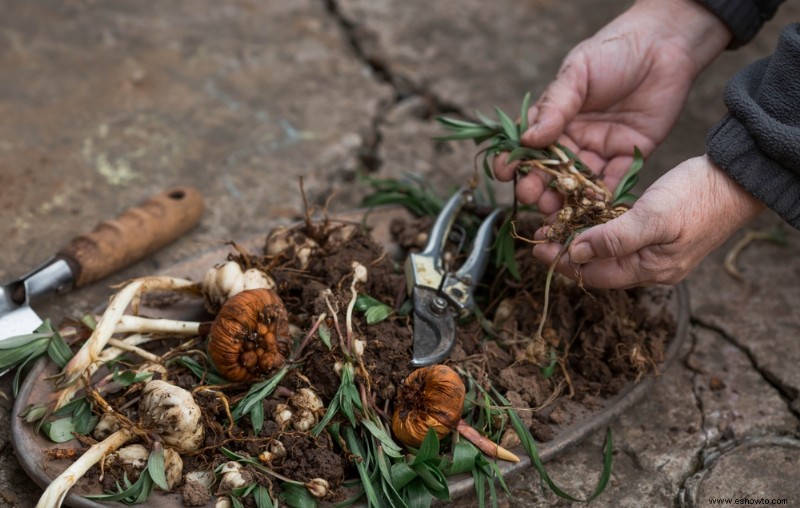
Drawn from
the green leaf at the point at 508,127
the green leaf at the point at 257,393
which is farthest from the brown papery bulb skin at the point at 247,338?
the green leaf at the point at 508,127

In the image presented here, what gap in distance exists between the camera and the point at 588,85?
7.51ft

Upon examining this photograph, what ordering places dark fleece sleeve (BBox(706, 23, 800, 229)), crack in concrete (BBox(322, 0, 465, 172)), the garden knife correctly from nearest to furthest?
dark fleece sleeve (BBox(706, 23, 800, 229)), the garden knife, crack in concrete (BBox(322, 0, 465, 172))

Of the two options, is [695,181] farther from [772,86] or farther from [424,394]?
[424,394]

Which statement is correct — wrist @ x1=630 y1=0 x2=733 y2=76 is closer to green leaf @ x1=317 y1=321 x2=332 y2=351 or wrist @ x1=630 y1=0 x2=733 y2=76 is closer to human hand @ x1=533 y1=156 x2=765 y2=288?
human hand @ x1=533 y1=156 x2=765 y2=288

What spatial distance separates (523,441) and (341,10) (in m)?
2.65

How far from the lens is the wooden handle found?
2.19m

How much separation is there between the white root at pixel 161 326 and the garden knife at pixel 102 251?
0.28 meters

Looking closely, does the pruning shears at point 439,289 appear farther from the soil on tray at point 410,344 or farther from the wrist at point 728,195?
the wrist at point 728,195

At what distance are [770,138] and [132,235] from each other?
1.71 m

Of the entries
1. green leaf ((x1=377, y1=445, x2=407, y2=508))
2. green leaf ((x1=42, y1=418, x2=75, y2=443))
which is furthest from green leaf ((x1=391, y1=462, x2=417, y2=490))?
green leaf ((x1=42, y1=418, x2=75, y2=443))

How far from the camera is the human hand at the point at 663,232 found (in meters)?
1.75

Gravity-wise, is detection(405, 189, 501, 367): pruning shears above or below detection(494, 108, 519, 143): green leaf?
below

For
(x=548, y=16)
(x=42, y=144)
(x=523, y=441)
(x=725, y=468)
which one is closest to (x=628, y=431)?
(x=725, y=468)

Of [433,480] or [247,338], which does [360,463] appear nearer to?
[433,480]
